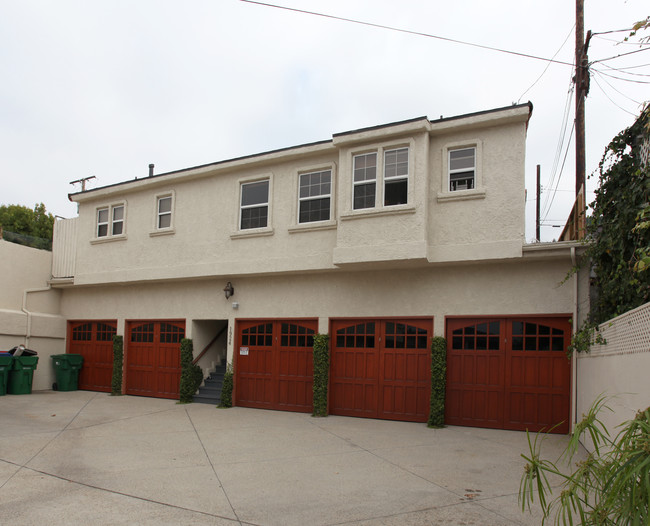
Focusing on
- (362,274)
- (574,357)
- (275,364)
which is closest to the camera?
(574,357)

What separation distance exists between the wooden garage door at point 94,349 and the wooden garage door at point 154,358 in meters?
0.94

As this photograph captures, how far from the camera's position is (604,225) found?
795cm

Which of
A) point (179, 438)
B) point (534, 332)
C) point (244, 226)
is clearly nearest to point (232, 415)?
point (179, 438)

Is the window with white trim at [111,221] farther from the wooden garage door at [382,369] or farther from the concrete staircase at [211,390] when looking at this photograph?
the wooden garage door at [382,369]

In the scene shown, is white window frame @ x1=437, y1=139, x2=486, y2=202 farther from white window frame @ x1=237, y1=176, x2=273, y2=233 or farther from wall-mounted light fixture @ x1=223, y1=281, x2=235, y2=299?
wall-mounted light fixture @ x1=223, y1=281, x2=235, y2=299

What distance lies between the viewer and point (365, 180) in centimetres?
1179

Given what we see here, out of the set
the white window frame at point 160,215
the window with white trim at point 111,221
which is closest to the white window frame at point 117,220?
the window with white trim at point 111,221

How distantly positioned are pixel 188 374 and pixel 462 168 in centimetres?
907

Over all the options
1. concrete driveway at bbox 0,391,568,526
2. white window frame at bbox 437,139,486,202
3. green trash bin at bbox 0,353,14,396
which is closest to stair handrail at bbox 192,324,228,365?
concrete driveway at bbox 0,391,568,526

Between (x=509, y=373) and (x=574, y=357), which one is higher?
(x=574, y=357)

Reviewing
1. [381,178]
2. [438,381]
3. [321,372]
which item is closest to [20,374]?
[321,372]

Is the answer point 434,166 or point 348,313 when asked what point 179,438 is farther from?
point 434,166

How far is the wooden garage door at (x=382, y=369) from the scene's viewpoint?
11.5 metres

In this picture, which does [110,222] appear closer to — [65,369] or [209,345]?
[65,369]
